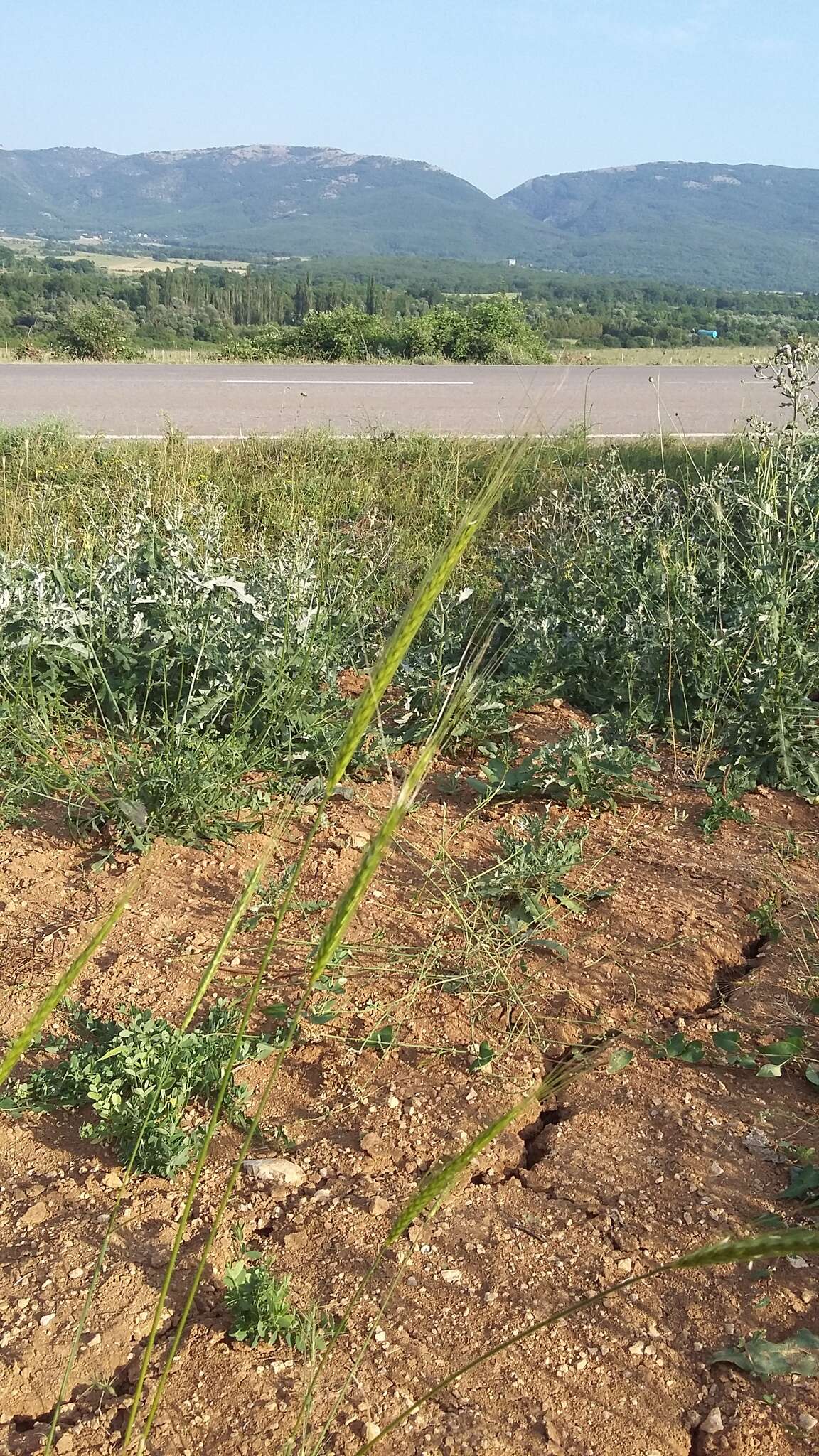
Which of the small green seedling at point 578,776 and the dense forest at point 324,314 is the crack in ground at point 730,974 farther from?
the dense forest at point 324,314

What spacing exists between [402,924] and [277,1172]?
0.85 meters

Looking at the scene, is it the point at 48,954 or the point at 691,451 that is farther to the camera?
the point at 691,451

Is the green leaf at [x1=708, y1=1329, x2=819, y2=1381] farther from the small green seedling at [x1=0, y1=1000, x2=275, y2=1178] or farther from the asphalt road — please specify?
the asphalt road

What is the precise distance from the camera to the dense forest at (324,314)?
20906mm

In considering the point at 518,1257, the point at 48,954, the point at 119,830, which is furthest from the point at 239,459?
the point at 518,1257

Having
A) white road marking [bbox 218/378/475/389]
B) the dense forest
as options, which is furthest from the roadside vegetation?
the dense forest

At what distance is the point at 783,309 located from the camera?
146ft

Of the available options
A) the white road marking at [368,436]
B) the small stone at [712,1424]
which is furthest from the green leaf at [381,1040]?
the white road marking at [368,436]

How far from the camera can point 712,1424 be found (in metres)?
1.69

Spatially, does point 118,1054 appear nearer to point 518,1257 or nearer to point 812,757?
point 518,1257

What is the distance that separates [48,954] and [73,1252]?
937 mm

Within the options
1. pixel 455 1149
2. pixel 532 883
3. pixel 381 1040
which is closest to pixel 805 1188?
pixel 455 1149

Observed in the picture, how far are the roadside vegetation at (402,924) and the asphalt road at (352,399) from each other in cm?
470

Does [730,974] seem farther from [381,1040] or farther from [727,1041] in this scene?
[381,1040]
